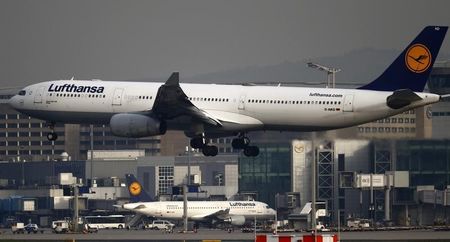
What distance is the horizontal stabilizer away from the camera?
84.9 meters

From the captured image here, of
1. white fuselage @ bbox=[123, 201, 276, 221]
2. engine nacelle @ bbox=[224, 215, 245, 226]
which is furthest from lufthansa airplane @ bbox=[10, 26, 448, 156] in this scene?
white fuselage @ bbox=[123, 201, 276, 221]

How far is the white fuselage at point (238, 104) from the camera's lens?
86812mm

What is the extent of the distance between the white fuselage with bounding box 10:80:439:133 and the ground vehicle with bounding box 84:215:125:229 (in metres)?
41.8

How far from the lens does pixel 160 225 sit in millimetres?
131250

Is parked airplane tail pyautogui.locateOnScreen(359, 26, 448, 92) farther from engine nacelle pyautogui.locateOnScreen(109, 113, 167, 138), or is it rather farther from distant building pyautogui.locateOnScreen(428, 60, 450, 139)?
distant building pyautogui.locateOnScreen(428, 60, 450, 139)

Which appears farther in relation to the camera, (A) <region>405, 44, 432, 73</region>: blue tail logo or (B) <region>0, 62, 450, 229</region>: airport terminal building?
(B) <region>0, 62, 450, 229</region>: airport terminal building

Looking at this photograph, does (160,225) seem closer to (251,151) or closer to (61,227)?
(61,227)

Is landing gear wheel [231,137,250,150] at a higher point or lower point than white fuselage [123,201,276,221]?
higher

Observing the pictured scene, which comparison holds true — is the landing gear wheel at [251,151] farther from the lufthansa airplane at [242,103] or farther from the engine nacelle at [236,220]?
the engine nacelle at [236,220]

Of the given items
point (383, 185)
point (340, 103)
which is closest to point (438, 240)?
point (340, 103)

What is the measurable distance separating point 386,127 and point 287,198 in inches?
1013

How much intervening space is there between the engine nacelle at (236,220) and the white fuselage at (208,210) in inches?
20.3

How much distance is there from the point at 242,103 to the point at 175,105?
4732 millimetres

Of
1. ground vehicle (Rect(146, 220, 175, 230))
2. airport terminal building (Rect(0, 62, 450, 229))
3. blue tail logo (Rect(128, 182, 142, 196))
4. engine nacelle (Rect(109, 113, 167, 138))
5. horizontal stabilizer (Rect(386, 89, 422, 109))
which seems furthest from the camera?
blue tail logo (Rect(128, 182, 142, 196))
